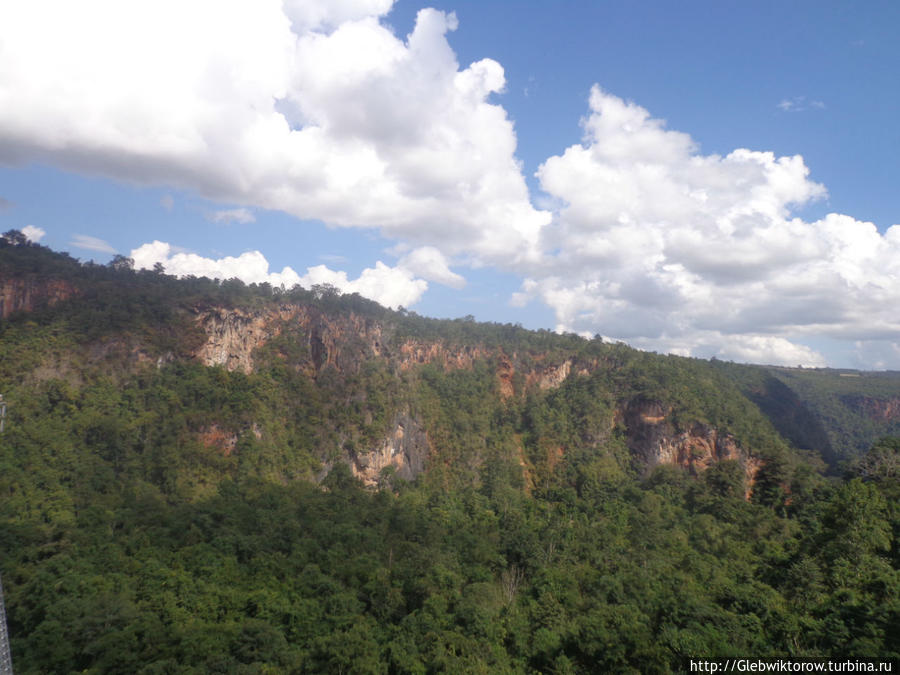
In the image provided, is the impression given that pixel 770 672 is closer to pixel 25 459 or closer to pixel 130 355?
pixel 25 459

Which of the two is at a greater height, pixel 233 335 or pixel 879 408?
pixel 233 335

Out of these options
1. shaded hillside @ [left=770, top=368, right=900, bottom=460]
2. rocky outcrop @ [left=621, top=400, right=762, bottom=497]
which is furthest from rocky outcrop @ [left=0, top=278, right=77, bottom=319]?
shaded hillside @ [left=770, top=368, right=900, bottom=460]

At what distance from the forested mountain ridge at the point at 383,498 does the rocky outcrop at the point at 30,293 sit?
0.91 ft

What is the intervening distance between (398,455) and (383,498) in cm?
1688

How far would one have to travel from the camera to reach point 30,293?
56406mm

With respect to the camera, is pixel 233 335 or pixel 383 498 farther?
pixel 233 335

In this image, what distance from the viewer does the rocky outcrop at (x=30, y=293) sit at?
54.6 meters

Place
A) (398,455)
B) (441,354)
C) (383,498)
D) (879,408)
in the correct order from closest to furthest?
(383,498), (398,455), (441,354), (879,408)

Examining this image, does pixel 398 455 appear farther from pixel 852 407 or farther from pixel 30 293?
pixel 852 407

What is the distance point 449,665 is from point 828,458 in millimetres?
97874

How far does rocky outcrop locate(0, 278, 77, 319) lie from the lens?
5462 cm

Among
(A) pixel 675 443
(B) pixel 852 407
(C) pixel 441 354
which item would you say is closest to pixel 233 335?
(C) pixel 441 354

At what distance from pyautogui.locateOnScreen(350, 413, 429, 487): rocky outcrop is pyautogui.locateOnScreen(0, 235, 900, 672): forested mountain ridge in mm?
379

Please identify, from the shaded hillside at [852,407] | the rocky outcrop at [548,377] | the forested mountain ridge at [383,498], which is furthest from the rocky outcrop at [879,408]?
the rocky outcrop at [548,377]
